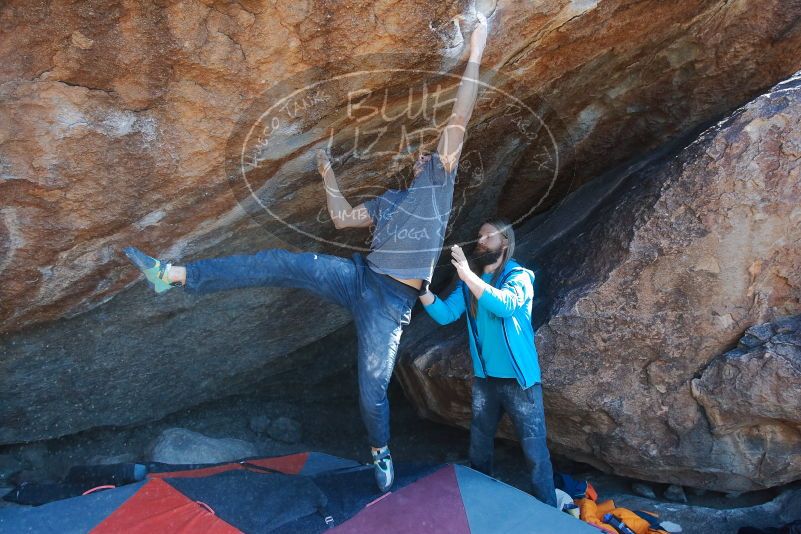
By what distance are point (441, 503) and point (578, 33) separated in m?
2.42

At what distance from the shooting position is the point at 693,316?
3676 millimetres

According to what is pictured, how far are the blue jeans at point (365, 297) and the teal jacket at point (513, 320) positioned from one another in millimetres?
290

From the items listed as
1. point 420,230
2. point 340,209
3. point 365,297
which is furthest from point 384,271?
point 340,209

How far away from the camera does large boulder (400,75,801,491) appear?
11.5 feet

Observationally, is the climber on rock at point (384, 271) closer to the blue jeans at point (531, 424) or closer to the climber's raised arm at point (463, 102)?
the climber's raised arm at point (463, 102)

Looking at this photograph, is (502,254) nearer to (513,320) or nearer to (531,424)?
(513,320)

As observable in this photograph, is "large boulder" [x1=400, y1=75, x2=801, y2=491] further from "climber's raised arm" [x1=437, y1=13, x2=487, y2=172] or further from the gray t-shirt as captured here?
"climber's raised arm" [x1=437, y1=13, x2=487, y2=172]

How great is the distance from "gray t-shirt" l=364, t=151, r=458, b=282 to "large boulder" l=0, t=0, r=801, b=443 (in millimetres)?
445

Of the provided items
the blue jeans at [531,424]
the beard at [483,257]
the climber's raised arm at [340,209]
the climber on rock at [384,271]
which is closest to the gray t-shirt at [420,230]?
the climber on rock at [384,271]

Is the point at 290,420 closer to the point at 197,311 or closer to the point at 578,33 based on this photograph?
the point at 197,311

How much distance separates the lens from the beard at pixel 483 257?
12.0 feet

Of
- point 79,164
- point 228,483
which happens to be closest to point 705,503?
point 228,483

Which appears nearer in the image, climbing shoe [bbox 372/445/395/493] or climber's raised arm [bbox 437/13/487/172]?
climber's raised arm [bbox 437/13/487/172]

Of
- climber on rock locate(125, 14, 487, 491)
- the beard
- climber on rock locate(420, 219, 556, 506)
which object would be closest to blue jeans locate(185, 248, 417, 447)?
climber on rock locate(125, 14, 487, 491)
